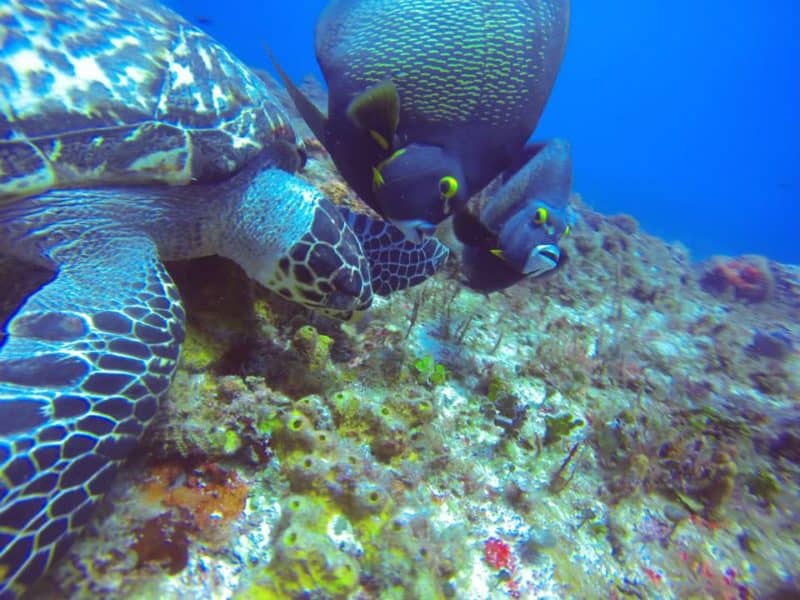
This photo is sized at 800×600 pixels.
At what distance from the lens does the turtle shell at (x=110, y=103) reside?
167cm

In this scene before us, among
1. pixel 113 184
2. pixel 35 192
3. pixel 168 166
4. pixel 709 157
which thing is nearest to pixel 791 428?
pixel 168 166

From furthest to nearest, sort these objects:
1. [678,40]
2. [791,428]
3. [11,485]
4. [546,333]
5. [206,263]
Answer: [678,40] < [546,333] < [791,428] < [206,263] < [11,485]

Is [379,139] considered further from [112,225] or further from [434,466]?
A: [434,466]

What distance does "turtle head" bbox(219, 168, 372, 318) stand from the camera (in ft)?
6.75

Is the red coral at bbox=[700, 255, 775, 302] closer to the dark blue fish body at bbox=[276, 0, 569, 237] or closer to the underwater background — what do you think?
the underwater background

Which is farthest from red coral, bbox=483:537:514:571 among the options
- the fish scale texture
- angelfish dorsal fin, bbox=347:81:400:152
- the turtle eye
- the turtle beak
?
the fish scale texture

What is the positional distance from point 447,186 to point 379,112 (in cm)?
44

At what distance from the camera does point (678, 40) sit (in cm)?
9812

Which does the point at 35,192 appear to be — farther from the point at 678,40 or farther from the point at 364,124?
the point at 678,40

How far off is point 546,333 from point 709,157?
4938 inches

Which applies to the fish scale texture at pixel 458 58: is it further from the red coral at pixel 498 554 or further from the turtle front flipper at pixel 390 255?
the red coral at pixel 498 554

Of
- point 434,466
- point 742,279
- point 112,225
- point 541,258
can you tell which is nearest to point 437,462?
point 434,466

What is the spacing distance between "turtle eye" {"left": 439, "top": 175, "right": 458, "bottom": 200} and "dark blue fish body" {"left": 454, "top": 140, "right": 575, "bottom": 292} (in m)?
0.27

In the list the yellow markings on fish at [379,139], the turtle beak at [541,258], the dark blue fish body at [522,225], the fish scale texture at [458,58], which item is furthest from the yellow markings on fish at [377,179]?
the turtle beak at [541,258]
